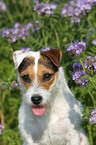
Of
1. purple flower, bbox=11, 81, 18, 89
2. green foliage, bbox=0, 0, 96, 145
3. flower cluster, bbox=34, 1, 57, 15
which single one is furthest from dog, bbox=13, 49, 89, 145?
flower cluster, bbox=34, 1, 57, 15

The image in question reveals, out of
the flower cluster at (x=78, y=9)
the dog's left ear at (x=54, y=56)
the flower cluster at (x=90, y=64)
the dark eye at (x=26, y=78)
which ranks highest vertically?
the flower cluster at (x=78, y=9)

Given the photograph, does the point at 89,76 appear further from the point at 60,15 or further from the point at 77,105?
the point at 60,15

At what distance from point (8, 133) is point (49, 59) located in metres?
1.48

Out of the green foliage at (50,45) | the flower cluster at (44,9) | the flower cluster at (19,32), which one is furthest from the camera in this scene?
the flower cluster at (44,9)

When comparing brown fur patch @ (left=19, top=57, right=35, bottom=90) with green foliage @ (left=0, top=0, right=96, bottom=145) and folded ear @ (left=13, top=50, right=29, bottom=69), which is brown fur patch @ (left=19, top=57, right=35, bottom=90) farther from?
green foliage @ (left=0, top=0, right=96, bottom=145)

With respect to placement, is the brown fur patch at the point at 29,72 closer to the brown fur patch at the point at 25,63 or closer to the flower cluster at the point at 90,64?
the brown fur patch at the point at 25,63

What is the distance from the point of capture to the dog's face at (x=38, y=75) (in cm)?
365

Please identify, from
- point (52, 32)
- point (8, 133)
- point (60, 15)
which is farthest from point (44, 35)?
point (8, 133)

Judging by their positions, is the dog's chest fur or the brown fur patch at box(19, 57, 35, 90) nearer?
the brown fur patch at box(19, 57, 35, 90)

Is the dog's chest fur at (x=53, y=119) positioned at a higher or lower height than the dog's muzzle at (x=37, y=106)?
lower

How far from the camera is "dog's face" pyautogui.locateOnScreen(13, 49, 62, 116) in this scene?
3654mm

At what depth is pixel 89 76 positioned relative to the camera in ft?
11.3

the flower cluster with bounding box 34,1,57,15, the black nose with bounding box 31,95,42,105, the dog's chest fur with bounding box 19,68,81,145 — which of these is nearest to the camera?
the black nose with bounding box 31,95,42,105

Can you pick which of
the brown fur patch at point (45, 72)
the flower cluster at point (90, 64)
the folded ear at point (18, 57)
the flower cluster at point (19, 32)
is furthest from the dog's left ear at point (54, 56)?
the flower cluster at point (19, 32)
